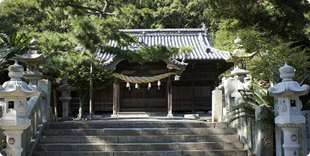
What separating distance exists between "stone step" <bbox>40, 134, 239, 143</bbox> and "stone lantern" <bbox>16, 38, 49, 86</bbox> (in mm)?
2086

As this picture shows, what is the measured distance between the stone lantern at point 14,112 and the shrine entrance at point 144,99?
12.2m

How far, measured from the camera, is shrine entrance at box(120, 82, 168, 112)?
1745 cm

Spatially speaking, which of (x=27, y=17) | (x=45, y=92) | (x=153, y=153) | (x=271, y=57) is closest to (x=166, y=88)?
(x=271, y=57)

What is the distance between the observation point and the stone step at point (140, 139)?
6.98 meters

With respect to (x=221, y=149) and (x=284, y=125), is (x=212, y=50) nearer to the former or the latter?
(x=221, y=149)

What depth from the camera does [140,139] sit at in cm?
705

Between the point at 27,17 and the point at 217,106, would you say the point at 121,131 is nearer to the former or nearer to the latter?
the point at 217,106

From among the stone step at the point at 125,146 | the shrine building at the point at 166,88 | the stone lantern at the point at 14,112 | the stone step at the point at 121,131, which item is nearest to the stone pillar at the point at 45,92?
the stone step at the point at 121,131

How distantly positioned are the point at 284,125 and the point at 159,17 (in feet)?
86.4

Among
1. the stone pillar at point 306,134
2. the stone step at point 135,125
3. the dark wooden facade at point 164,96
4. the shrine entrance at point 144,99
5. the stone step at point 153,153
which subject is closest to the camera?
the stone pillar at point 306,134

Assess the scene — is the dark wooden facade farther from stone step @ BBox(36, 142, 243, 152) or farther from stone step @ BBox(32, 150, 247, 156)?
stone step @ BBox(32, 150, 247, 156)

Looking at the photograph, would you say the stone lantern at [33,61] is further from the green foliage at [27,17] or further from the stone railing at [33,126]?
the green foliage at [27,17]

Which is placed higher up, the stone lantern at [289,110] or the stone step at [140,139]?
the stone lantern at [289,110]

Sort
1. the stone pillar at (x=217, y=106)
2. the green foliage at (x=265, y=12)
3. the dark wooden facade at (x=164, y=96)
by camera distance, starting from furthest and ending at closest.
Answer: the dark wooden facade at (x=164, y=96)
the green foliage at (x=265, y=12)
the stone pillar at (x=217, y=106)
